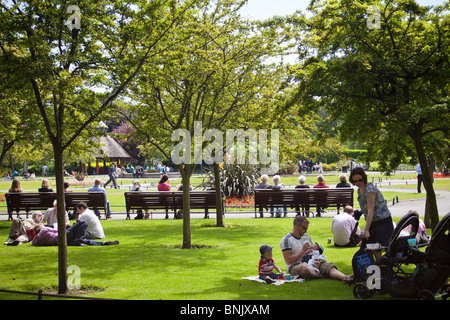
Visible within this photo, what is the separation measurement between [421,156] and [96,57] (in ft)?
20.8

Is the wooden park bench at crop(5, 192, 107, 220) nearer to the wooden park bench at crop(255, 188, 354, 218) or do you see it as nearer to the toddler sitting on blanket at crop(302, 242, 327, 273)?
the wooden park bench at crop(255, 188, 354, 218)

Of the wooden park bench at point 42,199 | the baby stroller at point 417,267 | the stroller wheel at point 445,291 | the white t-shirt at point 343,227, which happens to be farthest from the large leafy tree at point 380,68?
the wooden park bench at point 42,199

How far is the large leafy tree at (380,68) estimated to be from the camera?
9.16 m

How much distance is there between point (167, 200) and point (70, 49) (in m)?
11.3

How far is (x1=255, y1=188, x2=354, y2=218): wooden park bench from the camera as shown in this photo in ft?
60.6

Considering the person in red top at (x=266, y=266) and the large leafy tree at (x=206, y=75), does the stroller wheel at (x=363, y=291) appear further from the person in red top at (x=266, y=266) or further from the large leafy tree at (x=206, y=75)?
the large leafy tree at (x=206, y=75)

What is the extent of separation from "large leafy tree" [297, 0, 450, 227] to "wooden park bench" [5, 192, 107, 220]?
1093 cm

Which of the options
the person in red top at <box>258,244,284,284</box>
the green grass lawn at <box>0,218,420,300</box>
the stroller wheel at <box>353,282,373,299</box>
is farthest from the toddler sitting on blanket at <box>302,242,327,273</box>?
the stroller wheel at <box>353,282,373,299</box>

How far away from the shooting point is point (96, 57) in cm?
819

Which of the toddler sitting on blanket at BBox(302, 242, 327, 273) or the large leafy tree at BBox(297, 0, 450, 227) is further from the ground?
the large leafy tree at BBox(297, 0, 450, 227)

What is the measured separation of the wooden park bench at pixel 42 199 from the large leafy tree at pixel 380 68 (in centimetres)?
1093

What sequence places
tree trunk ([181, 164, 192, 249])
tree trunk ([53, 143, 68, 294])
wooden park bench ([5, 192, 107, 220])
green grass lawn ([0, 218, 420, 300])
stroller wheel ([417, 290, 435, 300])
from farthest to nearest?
wooden park bench ([5, 192, 107, 220]) < tree trunk ([181, 164, 192, 249]) < tree trunk ([53, 143, 68, 294]) < green grass lawn ([0, 218, 420, 300]) < stroller wheel ([417, 290, 435, 300])

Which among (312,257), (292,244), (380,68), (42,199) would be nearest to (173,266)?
(292,244)

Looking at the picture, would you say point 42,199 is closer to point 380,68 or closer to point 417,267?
point 380,68
